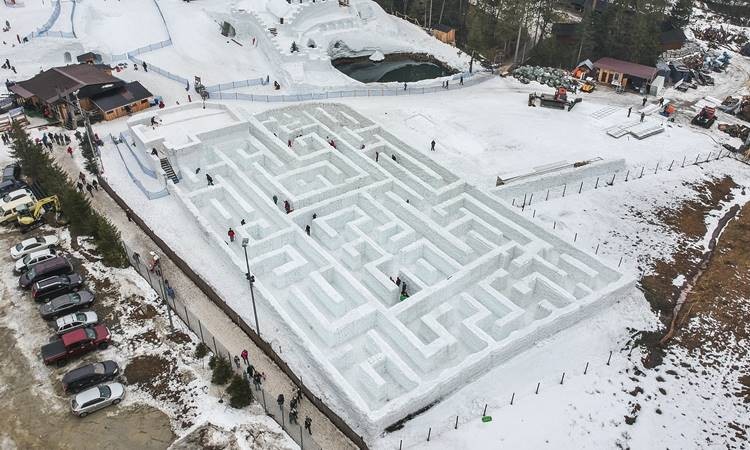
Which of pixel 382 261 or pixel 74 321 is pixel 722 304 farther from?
pixel 74 321

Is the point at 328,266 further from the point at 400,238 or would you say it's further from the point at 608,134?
the point at 608,134

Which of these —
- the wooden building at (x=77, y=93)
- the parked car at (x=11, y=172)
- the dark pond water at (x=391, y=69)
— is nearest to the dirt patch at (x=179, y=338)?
the parked car at (x=11, y=172)

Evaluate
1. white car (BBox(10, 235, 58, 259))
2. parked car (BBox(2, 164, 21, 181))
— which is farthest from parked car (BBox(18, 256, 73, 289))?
parked car (BBox(2, 164, 21, 181))

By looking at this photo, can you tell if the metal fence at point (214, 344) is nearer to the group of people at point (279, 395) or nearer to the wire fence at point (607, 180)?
the group of people at point (279, 395)


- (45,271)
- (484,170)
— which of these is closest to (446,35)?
(484,170)

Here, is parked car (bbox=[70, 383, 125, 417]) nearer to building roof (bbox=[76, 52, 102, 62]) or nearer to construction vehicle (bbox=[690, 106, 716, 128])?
building roof (bbox=[76, 52, 102, 62])

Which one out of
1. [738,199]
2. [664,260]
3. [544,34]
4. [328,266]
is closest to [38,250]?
[328,266]
